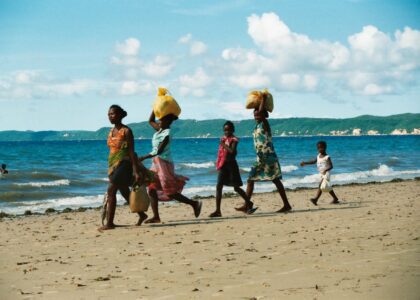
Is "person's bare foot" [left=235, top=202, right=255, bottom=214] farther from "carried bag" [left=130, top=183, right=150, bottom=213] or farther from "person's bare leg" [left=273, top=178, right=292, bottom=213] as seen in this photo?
"carried bag" [left=130, top=183, right=150, bottom=213]

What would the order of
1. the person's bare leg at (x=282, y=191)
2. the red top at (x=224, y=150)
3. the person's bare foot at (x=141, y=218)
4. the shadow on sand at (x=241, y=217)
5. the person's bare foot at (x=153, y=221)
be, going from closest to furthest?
1. the person's bare foot at (x=141, y=218)
2. the person's bare foot at (x=153, y=221)
3. the shadow on sand at (x=241, y=217)
4. the red top at (x=224, y=150)
5. the person's bare leg at (x=282, y=191)

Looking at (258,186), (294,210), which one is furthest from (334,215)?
(258,186)

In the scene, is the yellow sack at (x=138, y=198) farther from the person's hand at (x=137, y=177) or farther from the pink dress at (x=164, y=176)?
the pink dress at (x=164, y=176)

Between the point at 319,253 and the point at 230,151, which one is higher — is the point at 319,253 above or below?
below

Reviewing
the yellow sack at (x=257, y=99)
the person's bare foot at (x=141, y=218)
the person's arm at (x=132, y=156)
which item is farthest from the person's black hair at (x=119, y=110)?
the yellow sack at (x=257, y=99)

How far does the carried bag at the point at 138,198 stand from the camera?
875 cm

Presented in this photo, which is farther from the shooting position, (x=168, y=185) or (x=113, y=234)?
(x=168, y=185)

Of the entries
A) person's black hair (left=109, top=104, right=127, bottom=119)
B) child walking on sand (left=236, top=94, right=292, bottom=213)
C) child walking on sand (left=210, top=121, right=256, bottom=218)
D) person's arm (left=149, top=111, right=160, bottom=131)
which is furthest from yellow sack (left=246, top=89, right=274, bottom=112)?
person's black hair (left=109, top=104, right=127, bottom=119)

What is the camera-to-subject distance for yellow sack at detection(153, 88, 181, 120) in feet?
29.7

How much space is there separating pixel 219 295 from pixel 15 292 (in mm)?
1785

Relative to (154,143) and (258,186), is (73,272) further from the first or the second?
(258,186)

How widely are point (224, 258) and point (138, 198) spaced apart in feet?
9.34

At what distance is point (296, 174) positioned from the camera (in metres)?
27.9

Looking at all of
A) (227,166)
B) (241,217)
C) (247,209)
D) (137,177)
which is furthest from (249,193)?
(137,177)
